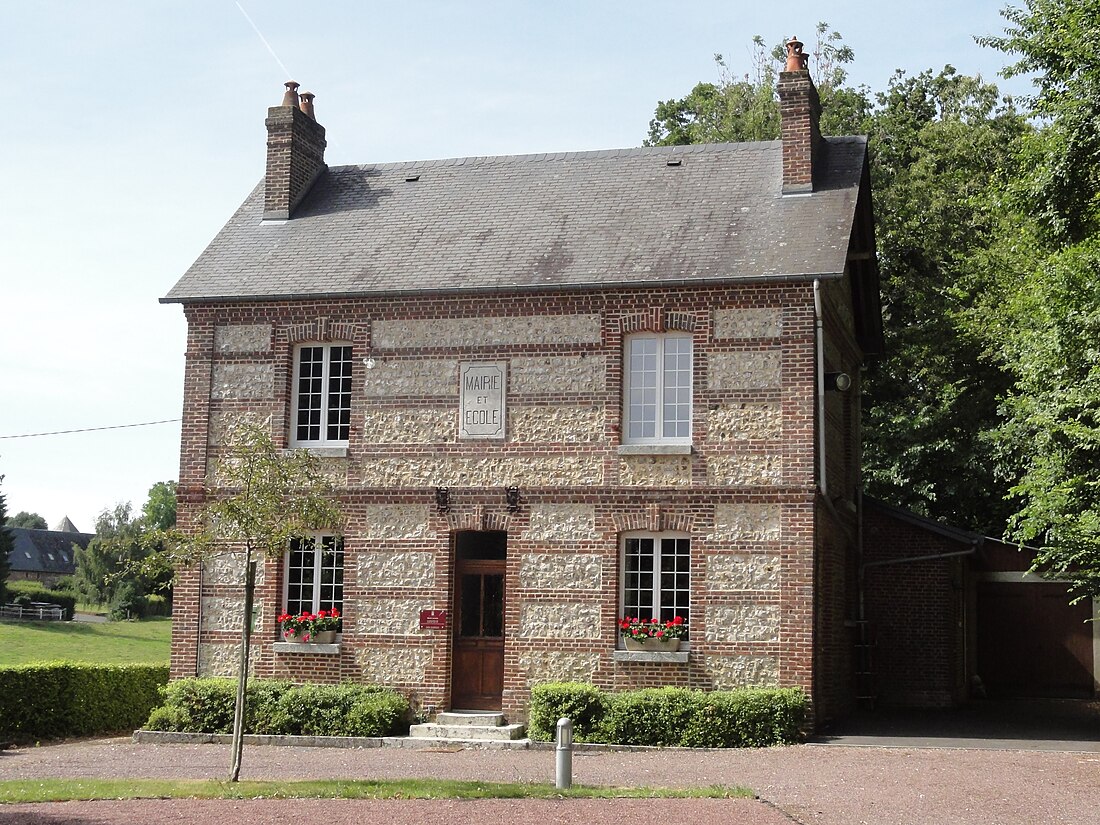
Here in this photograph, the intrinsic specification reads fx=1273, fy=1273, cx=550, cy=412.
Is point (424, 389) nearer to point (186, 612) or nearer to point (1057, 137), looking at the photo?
point (186, 612)

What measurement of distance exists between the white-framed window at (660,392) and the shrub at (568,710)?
3586 millimetres

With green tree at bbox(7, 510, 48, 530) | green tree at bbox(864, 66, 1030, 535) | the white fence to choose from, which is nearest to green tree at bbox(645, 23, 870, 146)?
green tree at bbox(864, 66, 1030, 535)

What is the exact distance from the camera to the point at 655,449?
57.4ft

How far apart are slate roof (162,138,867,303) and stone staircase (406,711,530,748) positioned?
604 cm

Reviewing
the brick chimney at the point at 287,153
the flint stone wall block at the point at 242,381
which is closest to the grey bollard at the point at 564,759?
the flint stone wall block at the point at 242,381

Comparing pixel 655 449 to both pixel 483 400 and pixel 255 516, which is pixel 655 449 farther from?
pixel 255 516

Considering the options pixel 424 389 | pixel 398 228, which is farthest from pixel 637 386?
pixel 398 228

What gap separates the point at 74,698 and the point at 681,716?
901 cm

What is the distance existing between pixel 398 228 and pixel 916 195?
1276 centimetres

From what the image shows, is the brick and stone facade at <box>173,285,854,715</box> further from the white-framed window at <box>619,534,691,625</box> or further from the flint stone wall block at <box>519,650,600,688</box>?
the white-framed window at <box>619,534,691,625</box>

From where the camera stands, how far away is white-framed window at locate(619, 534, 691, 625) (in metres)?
17.5

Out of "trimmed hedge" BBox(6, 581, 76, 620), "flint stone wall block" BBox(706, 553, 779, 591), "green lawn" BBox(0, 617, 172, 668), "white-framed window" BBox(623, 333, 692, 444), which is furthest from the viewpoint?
"trimmed hedge" BBox(6, 581, 76, 620)

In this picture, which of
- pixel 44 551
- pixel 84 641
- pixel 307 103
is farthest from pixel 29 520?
pixel 307 103

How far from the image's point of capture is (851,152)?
19891mm
